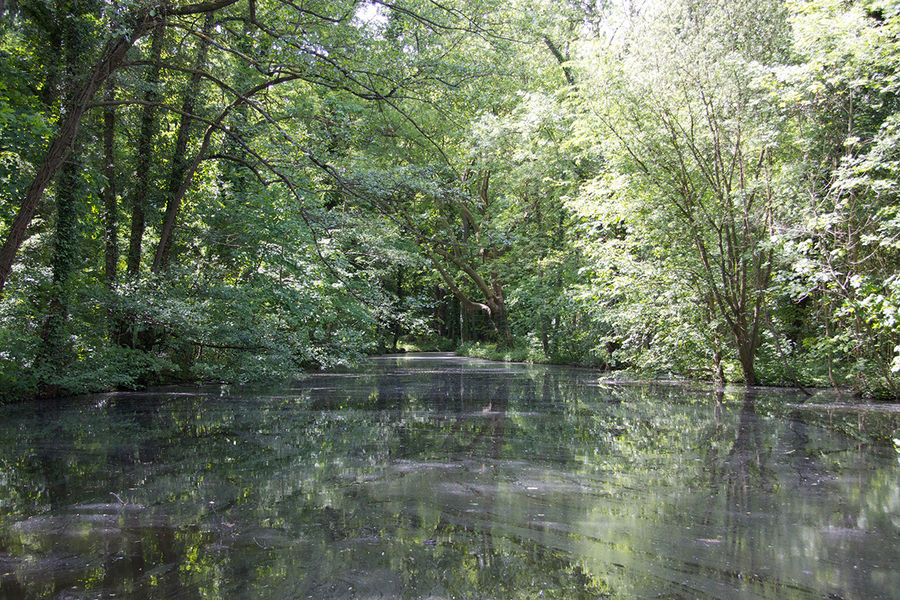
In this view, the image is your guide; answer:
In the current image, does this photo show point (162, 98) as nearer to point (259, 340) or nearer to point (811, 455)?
point (259, 340)

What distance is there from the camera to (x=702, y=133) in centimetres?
1057

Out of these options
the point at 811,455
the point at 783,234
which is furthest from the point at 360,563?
the point at 783,234

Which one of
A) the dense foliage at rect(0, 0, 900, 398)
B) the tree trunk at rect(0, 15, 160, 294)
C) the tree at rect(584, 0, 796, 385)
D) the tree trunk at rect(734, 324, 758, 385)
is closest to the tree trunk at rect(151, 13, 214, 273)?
the dense foliage at rect(0, 0, 900, 398)

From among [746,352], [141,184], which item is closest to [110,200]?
[141,184]

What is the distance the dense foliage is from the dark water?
206cm

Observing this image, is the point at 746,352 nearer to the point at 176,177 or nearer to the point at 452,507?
the point at 452,507

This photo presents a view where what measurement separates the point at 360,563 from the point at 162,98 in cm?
1154

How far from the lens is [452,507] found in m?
4.07

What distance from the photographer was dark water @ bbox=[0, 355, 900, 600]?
292 cm

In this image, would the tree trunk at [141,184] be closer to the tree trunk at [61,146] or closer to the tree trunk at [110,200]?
the tree trunk at [110,200]

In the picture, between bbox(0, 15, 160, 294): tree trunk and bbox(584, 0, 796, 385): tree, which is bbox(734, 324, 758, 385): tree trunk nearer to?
bbox(584, 0, 796, 385): tree

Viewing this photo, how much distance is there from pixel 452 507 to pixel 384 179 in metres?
5.93

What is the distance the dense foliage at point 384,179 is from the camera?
25.2 ft

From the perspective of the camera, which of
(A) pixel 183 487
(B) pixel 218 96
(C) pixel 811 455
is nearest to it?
(A) pixel 183 487
